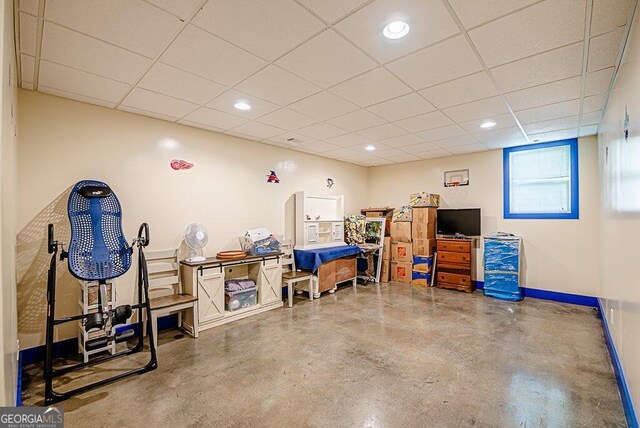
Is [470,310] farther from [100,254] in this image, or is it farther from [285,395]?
[100,254]

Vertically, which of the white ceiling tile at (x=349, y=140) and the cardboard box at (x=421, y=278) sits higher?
the white ceiling tile at (x=349, y=140)

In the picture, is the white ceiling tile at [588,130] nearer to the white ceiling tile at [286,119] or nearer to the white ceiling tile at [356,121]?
the white ceiling tile at [356,121]

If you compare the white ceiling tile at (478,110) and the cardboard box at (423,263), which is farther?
the cardboard box at (423,263)

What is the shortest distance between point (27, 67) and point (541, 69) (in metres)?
4.38

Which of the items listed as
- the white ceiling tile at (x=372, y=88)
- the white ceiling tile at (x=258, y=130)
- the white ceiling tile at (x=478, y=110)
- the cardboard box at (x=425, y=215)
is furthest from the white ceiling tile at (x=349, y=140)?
the cardboard box at (x=425, y=215)

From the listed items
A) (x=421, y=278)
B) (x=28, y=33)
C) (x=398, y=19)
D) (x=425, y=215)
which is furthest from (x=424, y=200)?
(x=28, y=33)

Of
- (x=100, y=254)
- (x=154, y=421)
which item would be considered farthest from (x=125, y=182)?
(x=154, y=421)

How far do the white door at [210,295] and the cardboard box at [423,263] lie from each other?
3960mm

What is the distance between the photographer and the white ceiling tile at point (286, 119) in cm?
368

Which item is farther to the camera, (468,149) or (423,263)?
(423,263)

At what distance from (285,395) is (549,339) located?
10.2 feet

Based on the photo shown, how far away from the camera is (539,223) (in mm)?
5172

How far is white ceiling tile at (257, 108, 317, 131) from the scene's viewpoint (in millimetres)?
3682

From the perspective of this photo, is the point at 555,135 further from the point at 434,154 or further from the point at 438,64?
the point at 438,64
